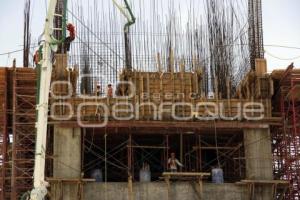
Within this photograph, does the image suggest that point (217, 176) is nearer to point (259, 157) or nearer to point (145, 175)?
point (259, 157)

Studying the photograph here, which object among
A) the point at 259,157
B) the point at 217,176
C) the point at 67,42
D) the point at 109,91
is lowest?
the point at 217,176

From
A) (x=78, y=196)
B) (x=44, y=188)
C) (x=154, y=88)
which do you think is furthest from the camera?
(x=154, y=88)

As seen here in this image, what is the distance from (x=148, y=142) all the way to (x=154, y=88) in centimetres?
442

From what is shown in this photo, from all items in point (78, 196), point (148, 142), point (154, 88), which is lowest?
point (78, 196)

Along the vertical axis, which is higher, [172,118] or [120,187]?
[172,118]

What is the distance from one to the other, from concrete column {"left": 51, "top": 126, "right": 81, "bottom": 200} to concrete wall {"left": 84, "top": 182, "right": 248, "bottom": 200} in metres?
0.68

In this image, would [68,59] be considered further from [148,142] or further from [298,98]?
[298,98]

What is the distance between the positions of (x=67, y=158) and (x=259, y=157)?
7.88 metres

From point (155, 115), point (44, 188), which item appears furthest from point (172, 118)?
point (44, 188)

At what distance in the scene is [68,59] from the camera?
108ft

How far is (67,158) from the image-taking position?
30062mm

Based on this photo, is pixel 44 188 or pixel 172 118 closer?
pixel 44 188

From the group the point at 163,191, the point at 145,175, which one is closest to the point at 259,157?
the point at 163,191

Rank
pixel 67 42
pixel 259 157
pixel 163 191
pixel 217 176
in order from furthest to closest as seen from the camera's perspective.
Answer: pixel 217 176, pixel 259 157, pixel 163 191, pixel 67 42
